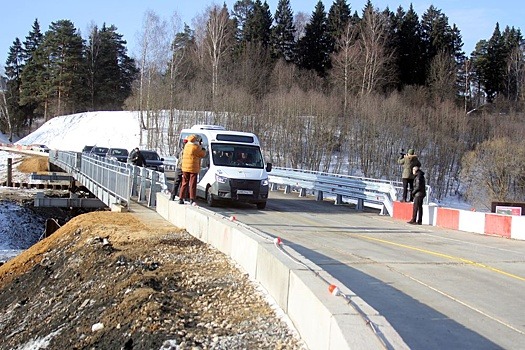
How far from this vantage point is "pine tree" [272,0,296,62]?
256 ft

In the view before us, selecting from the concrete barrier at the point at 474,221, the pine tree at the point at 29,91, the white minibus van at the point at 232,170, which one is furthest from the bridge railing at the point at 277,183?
the pine tree at the point at 29,91

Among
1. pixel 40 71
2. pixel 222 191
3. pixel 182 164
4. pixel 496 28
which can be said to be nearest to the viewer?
pixel 182 164

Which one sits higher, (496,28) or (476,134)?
(496,28)

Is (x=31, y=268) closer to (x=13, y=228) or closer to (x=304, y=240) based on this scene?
(x=304, y=240)

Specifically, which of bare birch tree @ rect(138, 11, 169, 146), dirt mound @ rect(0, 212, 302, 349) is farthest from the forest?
dirt mound @ rect(0, 212, 302, 349)

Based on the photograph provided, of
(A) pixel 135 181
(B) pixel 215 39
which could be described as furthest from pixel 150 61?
(A) pixel 135 181

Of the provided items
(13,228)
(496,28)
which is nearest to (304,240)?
(13,228)

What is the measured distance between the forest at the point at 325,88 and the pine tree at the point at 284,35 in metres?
0.19

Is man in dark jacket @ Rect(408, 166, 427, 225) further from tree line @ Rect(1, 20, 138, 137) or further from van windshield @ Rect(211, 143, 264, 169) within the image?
tree line @ Rect(1, 20, 138, 137)

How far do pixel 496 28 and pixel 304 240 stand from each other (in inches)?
3170

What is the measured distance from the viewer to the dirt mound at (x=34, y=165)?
191 ft

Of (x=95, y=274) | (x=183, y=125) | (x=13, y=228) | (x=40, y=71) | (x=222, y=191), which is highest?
(x=40, y=71)

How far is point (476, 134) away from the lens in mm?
54438

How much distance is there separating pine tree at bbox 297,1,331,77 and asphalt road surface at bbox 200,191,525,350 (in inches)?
2433
